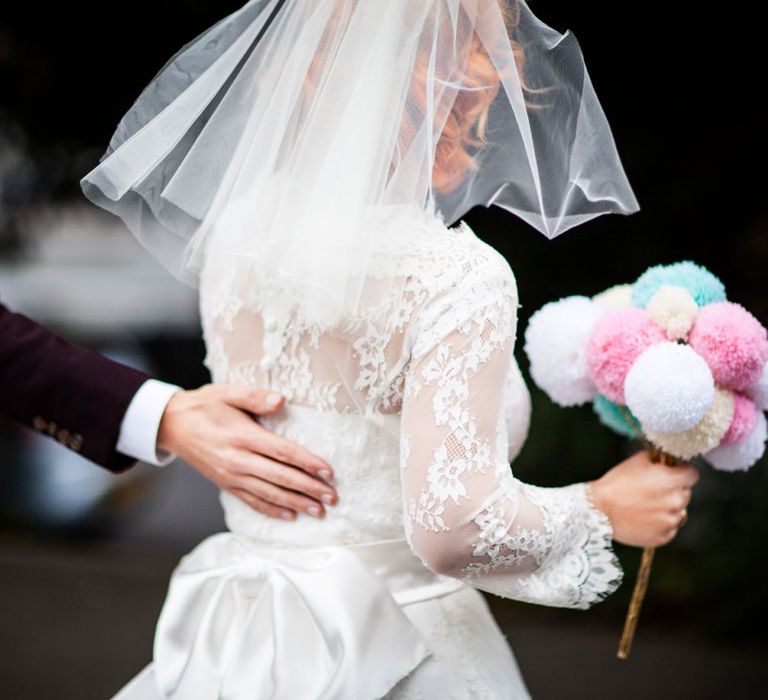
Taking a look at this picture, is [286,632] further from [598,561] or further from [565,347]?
[565,347]

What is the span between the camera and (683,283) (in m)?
1.74

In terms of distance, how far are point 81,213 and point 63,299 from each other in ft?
4.00

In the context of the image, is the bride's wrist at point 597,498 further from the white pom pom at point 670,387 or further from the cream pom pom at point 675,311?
the cream pom pom at point 675,311

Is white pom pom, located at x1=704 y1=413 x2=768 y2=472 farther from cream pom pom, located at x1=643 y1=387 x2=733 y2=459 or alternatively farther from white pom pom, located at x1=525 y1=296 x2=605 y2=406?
white pom pom, located at x1=525 y1=296 x2=605 y2=406

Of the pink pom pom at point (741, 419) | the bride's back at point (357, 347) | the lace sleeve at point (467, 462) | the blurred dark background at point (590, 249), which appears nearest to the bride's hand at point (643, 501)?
the pink pom pom at point (741, 419)

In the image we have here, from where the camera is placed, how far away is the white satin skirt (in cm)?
159

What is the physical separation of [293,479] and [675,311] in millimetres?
658

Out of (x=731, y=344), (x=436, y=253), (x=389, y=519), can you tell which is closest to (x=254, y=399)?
(x=389, y=519)

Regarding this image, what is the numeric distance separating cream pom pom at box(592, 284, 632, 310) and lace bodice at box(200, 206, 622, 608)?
0.35 metres

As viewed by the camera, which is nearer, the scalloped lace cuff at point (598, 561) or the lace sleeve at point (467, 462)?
the lace sleeve at point (467, 462)

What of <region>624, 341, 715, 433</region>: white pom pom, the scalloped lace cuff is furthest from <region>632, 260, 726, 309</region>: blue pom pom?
the scalloped lace cuff

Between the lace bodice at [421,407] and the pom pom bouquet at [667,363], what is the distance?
0.63 ft

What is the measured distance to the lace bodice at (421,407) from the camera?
4.64 ft

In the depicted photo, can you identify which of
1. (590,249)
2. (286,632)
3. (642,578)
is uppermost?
(286,632)
